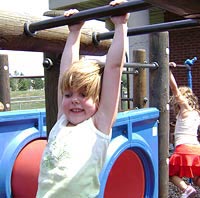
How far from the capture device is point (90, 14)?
1553 millimetres

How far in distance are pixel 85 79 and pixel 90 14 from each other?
261 millimetres

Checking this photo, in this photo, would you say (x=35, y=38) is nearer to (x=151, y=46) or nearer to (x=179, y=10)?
(x=179, y=10)

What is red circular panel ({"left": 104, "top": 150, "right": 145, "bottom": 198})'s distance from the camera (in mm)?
2885

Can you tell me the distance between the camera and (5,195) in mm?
2660

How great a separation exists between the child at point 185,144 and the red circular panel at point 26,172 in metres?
1.83

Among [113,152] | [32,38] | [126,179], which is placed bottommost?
[126,179]

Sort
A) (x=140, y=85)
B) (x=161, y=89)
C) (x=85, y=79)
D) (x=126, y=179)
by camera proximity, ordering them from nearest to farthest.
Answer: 1. (x=85, y=79)
2. (x=126, y=179)
3. (x=161, y=89)
4. (x=140, y=85)

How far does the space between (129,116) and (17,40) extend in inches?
44.3

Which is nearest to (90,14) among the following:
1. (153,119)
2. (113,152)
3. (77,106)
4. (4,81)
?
(77,106)

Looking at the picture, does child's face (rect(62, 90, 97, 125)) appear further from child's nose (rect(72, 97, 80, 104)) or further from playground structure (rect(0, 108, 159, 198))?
playground structure (rect(0, 108, 159, 198))

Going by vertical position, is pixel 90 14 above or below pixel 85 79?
above

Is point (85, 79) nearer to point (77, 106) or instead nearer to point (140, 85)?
point (77, 106)

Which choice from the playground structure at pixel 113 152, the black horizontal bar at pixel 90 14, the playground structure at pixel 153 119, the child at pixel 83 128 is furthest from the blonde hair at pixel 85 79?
the playground structure at pixel 113 152

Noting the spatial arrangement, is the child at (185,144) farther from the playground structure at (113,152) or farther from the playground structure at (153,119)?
the playground structure at (113,152)
